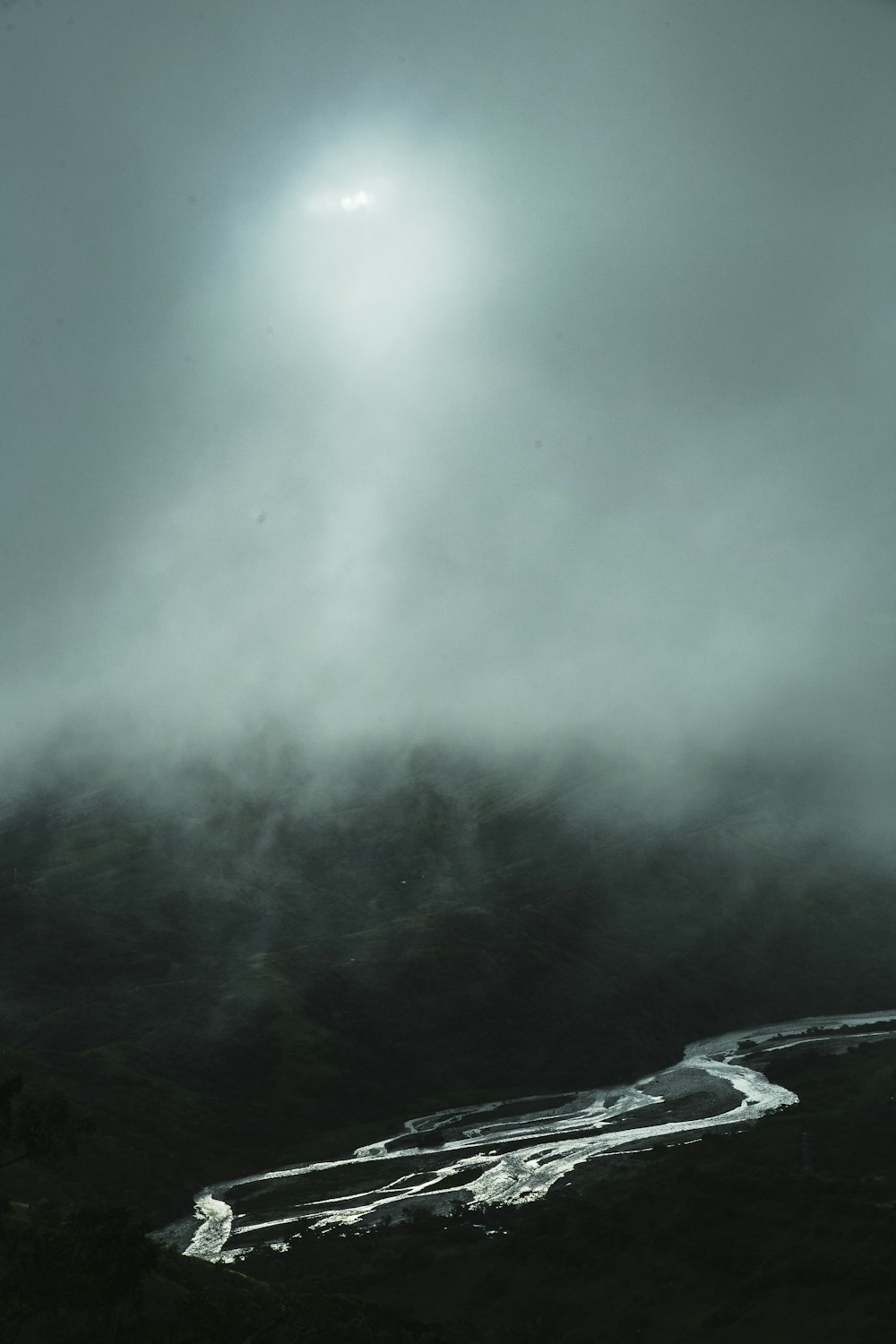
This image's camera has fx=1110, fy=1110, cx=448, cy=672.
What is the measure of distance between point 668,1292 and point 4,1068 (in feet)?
422

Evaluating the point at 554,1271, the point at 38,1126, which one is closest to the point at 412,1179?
the point at 554,1271

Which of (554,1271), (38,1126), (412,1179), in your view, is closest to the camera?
(38,1126)

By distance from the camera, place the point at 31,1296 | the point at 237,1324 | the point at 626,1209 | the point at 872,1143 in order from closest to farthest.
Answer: the point at 31,1296, the point at 237,1324, the point at 626,1209, the point at 872,1143

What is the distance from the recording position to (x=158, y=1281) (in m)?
59.2

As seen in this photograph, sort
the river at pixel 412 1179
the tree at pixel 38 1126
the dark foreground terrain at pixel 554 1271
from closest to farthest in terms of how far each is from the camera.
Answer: the tree at pixel 38 1126 < the dark foreground terrain at pixel 554 1271 < the river at pixel 412 1179

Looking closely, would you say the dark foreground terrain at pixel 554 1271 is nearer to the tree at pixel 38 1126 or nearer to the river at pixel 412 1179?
the tree at pixel 38 1126

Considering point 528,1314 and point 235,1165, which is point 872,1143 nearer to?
point 528,1314

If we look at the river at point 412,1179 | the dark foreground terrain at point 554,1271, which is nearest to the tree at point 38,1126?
the dark foreground terrain at point 554,1271

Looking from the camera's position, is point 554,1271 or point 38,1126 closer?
point 38,1126

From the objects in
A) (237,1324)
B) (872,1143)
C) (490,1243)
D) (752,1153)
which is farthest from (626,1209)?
(237,1324)

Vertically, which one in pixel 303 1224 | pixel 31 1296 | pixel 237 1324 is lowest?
pixel 303 1224

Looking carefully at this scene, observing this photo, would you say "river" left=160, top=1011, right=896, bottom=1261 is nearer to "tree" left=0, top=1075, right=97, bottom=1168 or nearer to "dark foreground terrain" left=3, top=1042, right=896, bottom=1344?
"dark foreground terrain" left=3, top=1042, right=896, bottom=1344

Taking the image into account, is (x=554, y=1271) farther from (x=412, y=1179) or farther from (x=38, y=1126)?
(x=38, y=1126)

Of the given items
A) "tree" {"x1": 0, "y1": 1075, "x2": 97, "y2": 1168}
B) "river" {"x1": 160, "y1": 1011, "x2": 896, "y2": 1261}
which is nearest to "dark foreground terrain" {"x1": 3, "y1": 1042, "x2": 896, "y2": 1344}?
"tree" {"x1": 0, "y1": 1075, "x2": 97, "y2": 1168}
